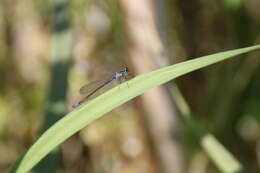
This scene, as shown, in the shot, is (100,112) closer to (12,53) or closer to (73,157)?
(73,157)

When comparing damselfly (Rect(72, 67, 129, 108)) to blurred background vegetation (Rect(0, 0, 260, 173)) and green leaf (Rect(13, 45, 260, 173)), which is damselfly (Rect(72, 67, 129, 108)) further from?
green leaf (Rect(13, 45, 260, 173))

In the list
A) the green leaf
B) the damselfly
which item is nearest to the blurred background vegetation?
the damselfly

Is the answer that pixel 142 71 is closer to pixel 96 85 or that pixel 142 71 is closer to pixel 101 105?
pixel 96 85

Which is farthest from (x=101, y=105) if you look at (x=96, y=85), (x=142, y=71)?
(x=142, y=71)

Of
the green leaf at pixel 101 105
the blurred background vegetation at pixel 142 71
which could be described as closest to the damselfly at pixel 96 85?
the blurred background vegetation at pixel 142 71

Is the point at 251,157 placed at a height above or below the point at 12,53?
below

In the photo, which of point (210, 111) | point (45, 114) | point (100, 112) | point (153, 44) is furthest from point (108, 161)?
point (100, 112)

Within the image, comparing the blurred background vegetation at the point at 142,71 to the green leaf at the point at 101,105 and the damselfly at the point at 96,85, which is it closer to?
the damselfly at the point at 96,85
